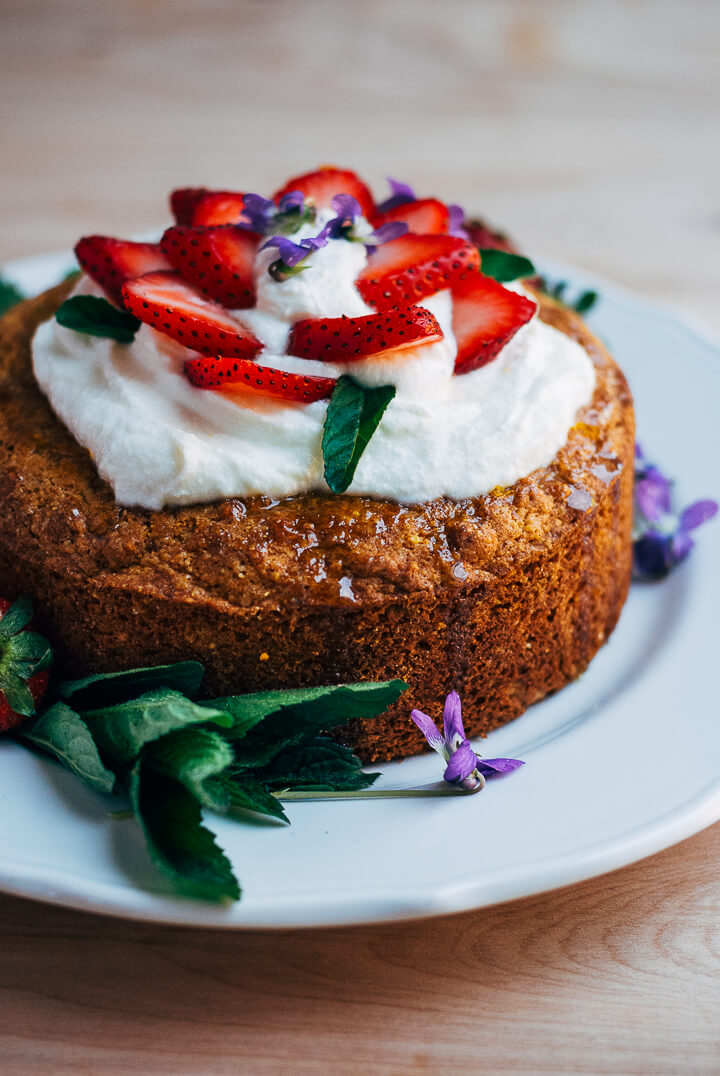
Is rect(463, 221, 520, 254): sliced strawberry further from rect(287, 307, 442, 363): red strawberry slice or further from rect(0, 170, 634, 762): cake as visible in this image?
rect(287, 307, 442, 363): red strawberry slice

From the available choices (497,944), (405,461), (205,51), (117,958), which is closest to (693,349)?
(405,461)

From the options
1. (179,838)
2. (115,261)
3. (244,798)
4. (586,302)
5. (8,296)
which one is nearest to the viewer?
(179,838)

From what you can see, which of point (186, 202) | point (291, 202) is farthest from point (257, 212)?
point (186, 202)

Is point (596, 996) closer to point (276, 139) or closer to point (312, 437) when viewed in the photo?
point (312, 437)

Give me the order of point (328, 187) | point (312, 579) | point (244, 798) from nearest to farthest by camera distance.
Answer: point (244, 798), point (312, 579), point (328, 187)

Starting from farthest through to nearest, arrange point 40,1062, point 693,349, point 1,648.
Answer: point 693,349
point 1,648
point 40,1062

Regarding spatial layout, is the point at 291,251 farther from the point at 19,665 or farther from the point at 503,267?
the point at 19,665

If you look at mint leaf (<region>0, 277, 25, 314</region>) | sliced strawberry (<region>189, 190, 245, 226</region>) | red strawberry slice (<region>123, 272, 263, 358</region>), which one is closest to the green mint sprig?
sliced strawberry (<region>189, 190, 245, 226</region>)

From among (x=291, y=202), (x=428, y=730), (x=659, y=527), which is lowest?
(x=428, y=730)
